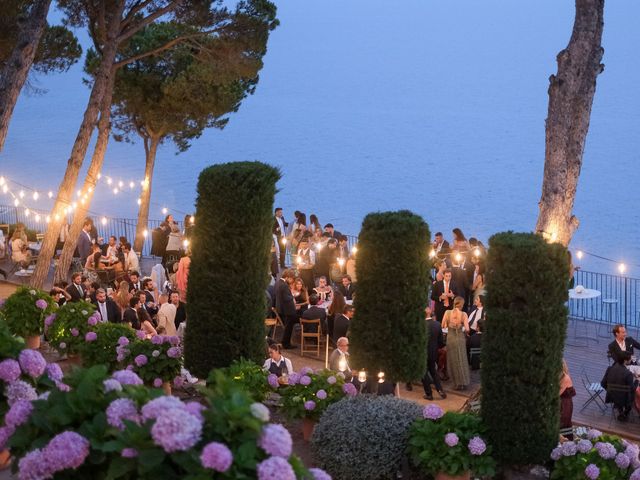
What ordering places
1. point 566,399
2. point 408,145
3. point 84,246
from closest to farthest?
point 566,399 → point 84,246 → point 408,145

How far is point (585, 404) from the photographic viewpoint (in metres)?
12.3

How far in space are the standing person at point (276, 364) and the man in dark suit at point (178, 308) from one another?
9.97 feet

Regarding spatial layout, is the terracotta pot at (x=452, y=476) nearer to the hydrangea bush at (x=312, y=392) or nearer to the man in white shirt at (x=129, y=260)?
the hydrangea bush at (x=312, y=392)

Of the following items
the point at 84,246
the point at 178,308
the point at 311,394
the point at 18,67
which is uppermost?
the point at 18,67

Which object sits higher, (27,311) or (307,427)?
(27,311)

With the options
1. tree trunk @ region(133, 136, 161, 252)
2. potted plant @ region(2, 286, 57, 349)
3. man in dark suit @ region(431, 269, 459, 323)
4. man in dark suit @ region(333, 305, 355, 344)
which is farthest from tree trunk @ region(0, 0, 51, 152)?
tree trunk @ region(133, 136, 161, 252)

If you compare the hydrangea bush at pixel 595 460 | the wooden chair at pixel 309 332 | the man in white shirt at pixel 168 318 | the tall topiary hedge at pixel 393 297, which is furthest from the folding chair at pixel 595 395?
the man in white shirt at pixel 168 318

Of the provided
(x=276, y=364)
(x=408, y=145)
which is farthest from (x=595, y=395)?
(x=408, y=145)

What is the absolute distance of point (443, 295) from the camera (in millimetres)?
15102

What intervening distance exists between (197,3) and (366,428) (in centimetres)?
1290

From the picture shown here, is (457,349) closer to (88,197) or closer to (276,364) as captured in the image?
(276,364)

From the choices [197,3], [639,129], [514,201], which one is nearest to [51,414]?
[197,3]

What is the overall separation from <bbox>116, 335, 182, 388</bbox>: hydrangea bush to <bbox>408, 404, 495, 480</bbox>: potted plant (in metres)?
3.15

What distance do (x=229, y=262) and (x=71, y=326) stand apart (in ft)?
9.62
